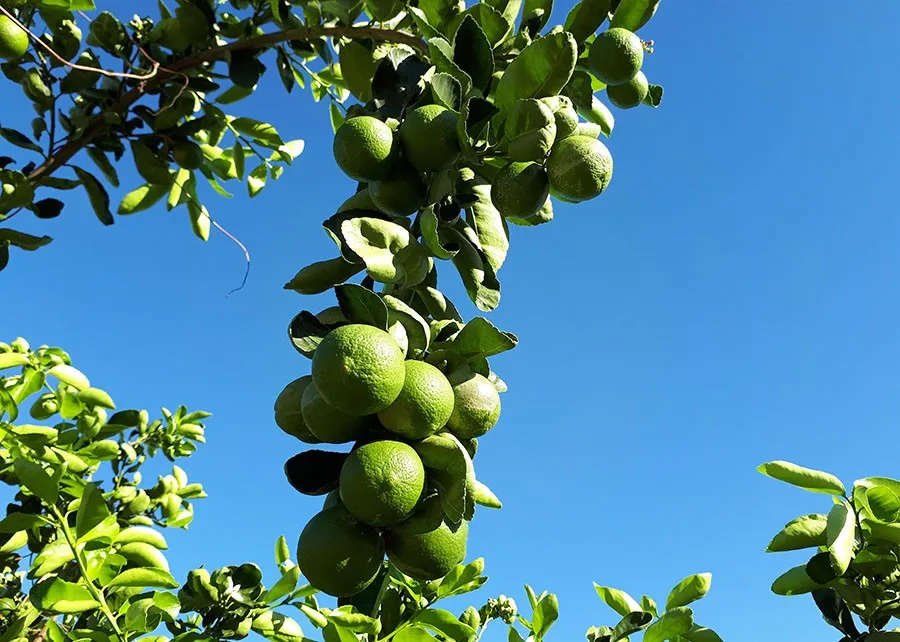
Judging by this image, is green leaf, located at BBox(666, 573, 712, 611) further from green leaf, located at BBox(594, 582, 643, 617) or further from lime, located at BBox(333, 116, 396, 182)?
lime, located at BBox(333, 116, 396, 182)

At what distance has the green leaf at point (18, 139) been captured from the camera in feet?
9.11

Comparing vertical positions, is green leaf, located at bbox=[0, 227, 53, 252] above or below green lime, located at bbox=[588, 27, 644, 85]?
above

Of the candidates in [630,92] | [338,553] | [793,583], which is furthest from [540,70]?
[793,583]

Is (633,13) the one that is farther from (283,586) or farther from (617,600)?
(283,586)

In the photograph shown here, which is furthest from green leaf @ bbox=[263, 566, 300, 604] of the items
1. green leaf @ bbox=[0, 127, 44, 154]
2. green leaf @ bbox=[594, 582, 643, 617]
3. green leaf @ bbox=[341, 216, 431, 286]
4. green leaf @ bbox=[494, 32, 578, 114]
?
green leaf @ bbox=[0, 127, 44, 154]

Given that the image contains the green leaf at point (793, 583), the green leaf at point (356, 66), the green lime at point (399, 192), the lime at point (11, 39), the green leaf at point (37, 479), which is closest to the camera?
the green lime at point (399, 192)

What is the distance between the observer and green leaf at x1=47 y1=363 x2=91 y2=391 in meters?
2.76

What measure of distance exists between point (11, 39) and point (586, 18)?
204cm

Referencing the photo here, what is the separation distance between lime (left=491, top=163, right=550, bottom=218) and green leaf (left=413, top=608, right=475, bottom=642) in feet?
3.45

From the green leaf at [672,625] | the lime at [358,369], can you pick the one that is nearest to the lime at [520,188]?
the lime at [358,369]

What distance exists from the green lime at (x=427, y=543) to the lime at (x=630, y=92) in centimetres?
100

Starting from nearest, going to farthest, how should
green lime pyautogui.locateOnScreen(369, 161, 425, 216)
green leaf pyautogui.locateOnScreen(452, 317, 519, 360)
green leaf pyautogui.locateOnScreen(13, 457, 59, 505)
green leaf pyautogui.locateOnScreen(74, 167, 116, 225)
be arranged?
green leaf pyautogui.locateOnScreen(452, 317, 519, 360) < green lime pyautogui.locateOnScreen(369, 161, 425, 216) < green leaf pyautogui.locateOnScreen(13, 457, 59, 505) < green leaf pyautogui.locateOnScreen(74, 167, 116, 225)

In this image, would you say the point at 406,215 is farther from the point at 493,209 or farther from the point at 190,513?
the point at 190,513

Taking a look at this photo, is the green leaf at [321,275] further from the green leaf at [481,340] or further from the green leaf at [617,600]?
the green leaf at [617,600]
